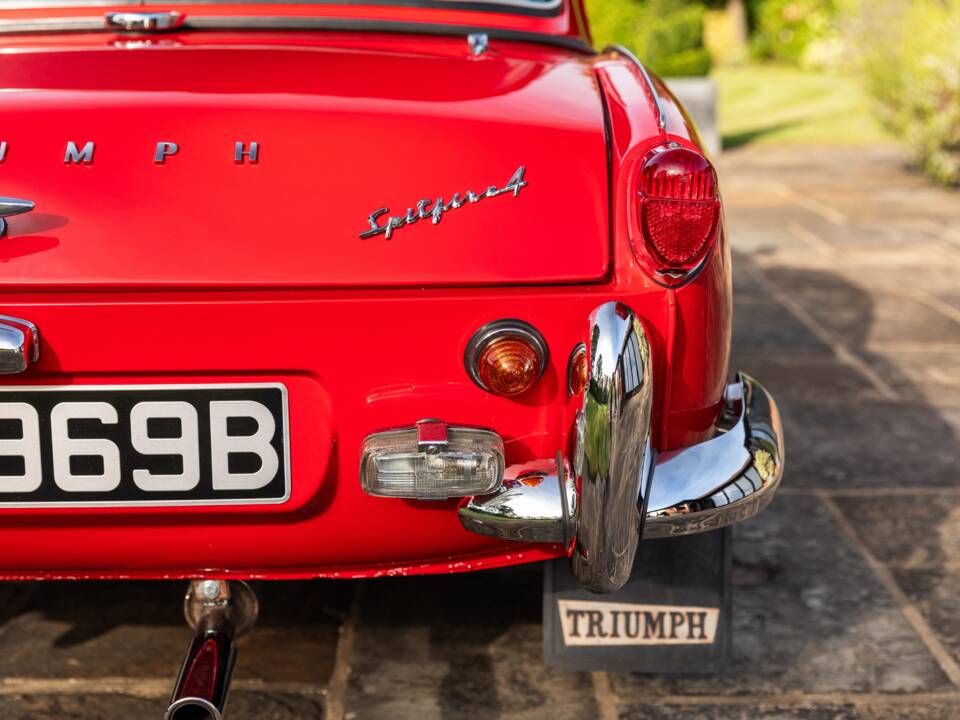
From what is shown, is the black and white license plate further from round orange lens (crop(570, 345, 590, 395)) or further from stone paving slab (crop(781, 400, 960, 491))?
stone paving slab (crop(781, 400, 960, 491))

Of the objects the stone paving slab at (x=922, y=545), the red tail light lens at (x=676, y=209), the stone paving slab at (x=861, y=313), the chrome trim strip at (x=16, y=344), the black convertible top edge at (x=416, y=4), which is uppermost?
the black convertible top edge at (x=416, y=4)

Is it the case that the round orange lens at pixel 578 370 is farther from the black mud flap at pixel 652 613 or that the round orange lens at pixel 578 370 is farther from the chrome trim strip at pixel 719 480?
the black mud flap at pixel 652 613

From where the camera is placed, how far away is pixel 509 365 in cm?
197

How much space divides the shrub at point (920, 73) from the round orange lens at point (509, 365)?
8.73m

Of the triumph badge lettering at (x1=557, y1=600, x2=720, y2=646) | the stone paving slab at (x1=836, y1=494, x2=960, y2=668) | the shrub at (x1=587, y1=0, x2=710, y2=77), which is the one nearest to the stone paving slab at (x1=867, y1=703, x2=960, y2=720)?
the stone paving slab at (x1=836, y1=494, x2=960, y2=668)

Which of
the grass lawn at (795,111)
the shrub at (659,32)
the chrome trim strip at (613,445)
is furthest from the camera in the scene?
the shrub at (659,32)

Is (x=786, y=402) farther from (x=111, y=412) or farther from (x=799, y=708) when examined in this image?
(x=111, y=412)

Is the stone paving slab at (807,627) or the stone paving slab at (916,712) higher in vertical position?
the stone paving slab at (916,712)

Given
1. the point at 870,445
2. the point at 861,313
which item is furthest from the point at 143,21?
the point at 861,313

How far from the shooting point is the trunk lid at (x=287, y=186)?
193 cm

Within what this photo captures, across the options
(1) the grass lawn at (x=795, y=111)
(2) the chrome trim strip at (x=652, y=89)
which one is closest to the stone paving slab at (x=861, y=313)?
(2) the chrome trim strip at (x=652, y=89)

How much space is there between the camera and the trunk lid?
193 cm

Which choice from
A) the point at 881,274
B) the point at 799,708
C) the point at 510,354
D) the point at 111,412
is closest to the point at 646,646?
the point at 799,708

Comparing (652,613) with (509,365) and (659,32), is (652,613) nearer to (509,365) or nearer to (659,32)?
(509,365)
